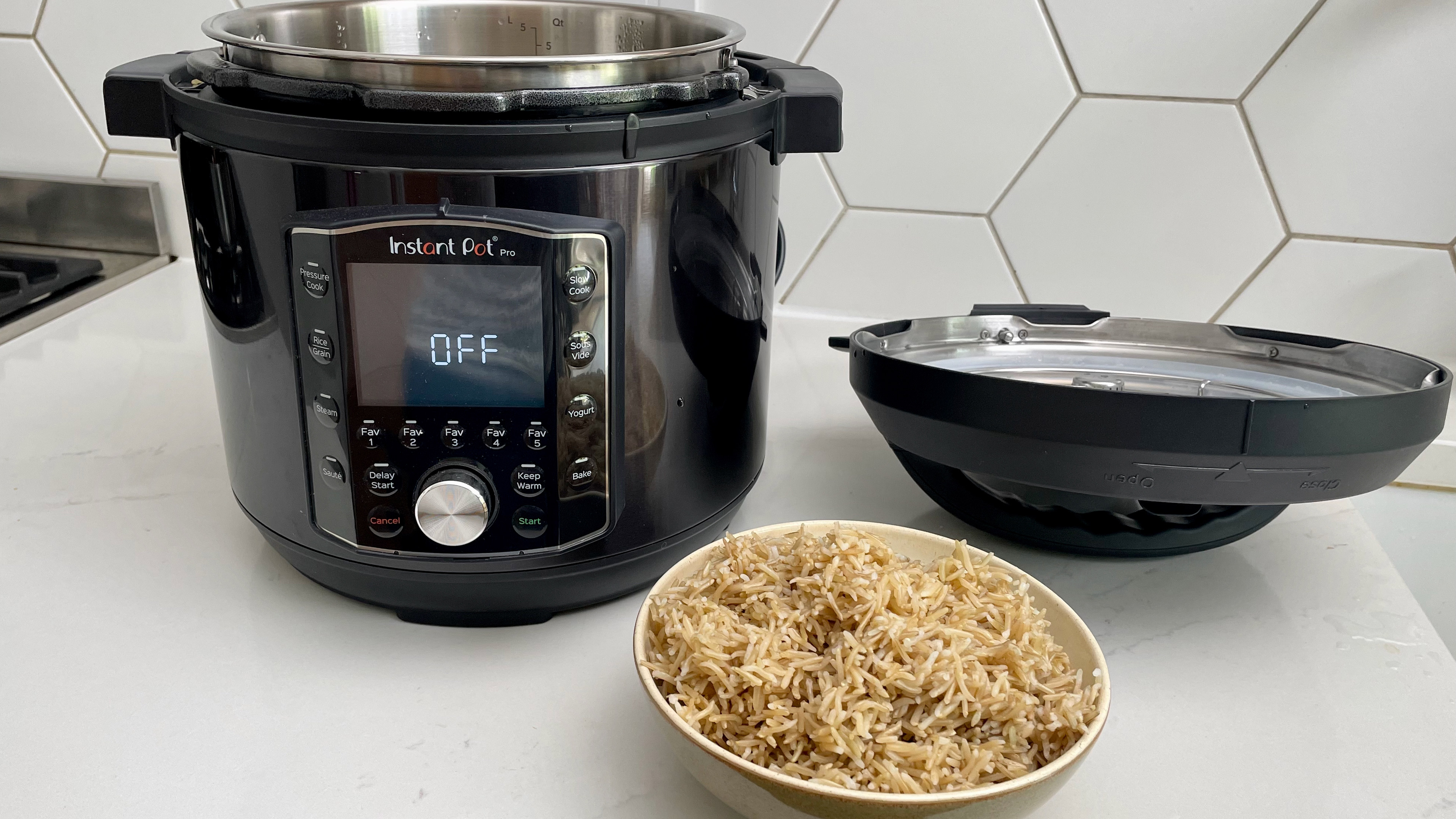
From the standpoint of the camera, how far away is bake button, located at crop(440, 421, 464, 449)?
47 cm

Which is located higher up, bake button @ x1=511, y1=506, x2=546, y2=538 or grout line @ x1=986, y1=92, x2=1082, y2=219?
grout line @ x1=986, y1=92, x2=1082, y2=219

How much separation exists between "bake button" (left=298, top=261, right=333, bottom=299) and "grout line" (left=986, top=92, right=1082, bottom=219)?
0.67 metres

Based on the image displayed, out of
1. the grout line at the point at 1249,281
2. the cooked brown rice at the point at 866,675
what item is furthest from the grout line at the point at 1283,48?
the cooked brown rice at the point at 866,675

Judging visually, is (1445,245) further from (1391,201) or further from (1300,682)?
(1300,682)

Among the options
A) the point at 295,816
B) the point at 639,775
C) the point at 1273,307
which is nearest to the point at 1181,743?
the point at 639,775

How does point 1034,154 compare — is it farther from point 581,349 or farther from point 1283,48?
point 581,349

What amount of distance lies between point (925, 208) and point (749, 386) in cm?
46

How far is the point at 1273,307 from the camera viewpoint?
91 centimetres

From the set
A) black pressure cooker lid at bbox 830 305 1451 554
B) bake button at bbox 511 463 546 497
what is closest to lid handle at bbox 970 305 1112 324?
black pressure cooker lid at bbox 830 305 1451 554

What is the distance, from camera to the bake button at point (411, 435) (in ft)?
1.53

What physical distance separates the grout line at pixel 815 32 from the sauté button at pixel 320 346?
58 cm

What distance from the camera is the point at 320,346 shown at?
0.46m

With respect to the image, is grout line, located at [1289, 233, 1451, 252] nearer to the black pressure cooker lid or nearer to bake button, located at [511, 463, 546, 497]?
the black pressure cooker lid

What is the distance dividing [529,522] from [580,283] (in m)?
0.12
